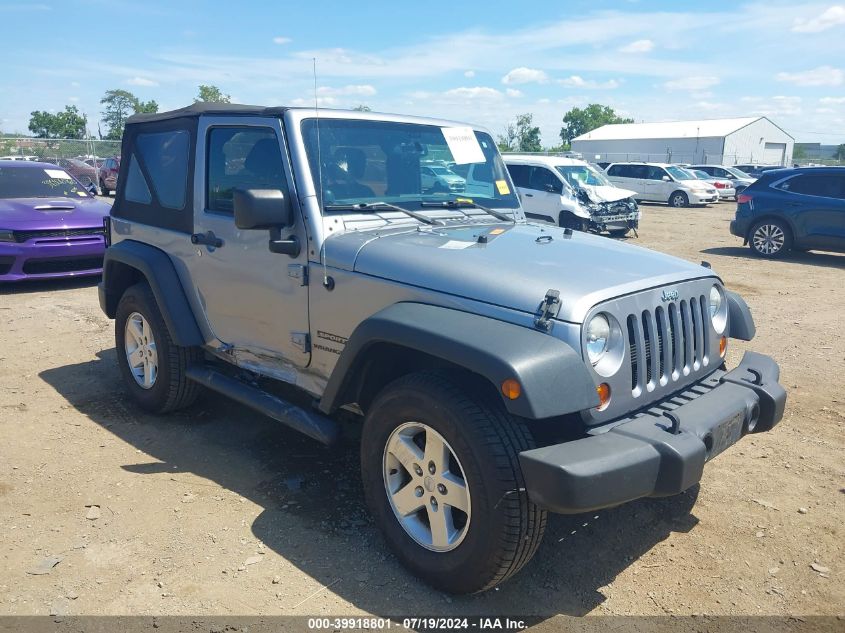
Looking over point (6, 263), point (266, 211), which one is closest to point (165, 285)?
point (266, 211)

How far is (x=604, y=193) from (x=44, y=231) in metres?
11.2

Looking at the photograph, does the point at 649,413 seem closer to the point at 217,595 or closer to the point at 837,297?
the point at 217,595

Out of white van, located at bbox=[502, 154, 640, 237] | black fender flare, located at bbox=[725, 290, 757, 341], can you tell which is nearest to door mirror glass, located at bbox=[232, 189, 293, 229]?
black fender flare, located at bbox=[725, 290, 757, 341]

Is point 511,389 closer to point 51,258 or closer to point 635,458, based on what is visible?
point 635,458

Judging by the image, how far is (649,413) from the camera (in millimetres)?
2904

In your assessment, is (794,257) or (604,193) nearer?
(794,257)

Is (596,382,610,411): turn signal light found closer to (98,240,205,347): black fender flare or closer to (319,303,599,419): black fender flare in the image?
(319,303,599,419): black fender flare

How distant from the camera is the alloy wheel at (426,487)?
2816 millimetres

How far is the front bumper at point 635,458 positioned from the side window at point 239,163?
2052mm

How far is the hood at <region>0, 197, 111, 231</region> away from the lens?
27.8 feet

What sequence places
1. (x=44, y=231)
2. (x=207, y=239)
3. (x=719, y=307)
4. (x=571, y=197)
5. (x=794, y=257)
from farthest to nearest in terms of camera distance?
(x=571, y=197) → (x=794, y=257) → (x=44, y=231) → (x=207, y=239) → (x=719, y=307)

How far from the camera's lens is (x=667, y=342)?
3049 mm

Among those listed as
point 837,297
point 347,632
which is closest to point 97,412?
point 347,632

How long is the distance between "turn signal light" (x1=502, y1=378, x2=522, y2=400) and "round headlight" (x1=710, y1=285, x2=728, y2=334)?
160 cm
